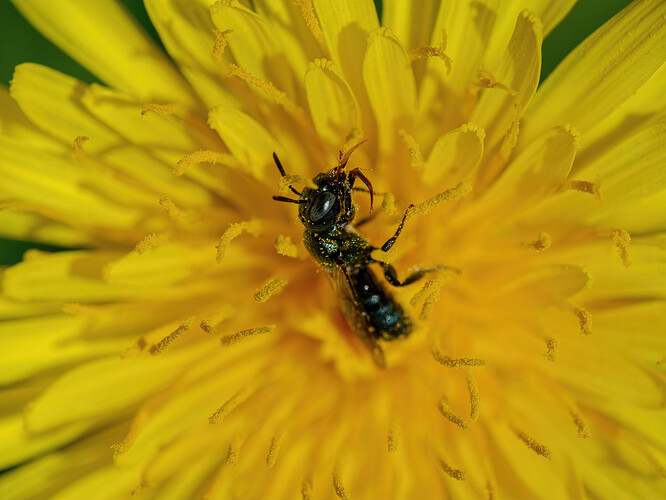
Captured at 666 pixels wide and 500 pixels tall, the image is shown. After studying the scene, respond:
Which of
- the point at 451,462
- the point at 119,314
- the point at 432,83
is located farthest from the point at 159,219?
the point at 451,462

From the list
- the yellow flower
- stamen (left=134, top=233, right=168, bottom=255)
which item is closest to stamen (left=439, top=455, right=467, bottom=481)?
the yellow flower

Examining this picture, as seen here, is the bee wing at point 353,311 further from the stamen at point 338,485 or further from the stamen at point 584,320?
the stamen at point 584,320

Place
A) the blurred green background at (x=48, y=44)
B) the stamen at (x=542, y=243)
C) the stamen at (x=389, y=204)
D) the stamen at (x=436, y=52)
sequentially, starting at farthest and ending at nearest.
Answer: the blurred green background at (x=48, y=44), the stamen at (x=389, y=204), the stamen at (x=542, y=243), the stamen at (x=436, y=52)

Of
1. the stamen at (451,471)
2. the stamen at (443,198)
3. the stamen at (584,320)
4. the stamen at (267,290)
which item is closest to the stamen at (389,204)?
the stamen at (443,198)

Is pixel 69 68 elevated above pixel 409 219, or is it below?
above

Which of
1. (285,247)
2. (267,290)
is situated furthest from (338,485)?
(285,247)

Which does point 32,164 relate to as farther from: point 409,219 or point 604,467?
point 604,467

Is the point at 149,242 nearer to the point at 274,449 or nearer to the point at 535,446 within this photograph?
the point at 274,449
